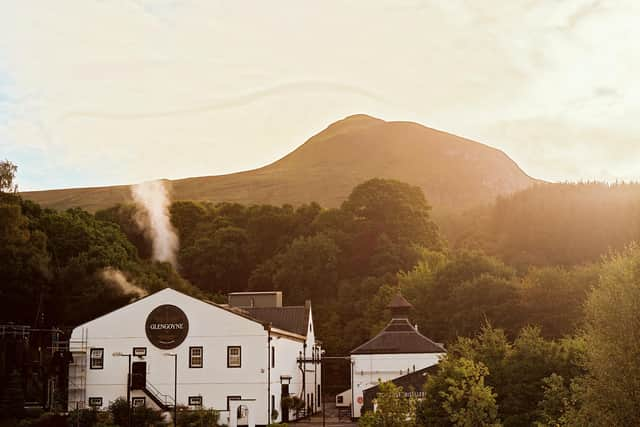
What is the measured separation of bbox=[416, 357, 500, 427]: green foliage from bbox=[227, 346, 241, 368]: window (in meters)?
19.7

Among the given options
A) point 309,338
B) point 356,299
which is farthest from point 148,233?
point 309,338

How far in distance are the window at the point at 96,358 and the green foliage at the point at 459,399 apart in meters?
25.4

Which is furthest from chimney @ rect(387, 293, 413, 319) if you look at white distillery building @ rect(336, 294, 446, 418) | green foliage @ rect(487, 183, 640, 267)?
green foliage @ rect(487, 183, 640, 267)

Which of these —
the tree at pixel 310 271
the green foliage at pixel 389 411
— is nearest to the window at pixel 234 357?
the green foliage at pixel 389 411

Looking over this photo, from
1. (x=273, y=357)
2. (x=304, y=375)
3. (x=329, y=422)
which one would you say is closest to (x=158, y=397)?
Answer: (x=273, y=357)

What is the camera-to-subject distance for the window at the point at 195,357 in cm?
4997

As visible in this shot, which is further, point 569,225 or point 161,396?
point 569,225

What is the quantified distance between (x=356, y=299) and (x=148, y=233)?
89.1ft

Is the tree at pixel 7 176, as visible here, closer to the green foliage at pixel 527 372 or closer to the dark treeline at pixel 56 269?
the dark treeline at pixel 56 269

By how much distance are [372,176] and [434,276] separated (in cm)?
10784

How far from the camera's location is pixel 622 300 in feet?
76.8

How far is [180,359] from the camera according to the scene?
164 ft

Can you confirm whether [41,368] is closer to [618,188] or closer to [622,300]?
[622,300]

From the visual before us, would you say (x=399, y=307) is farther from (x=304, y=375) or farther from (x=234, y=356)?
(x=234, y=356)
